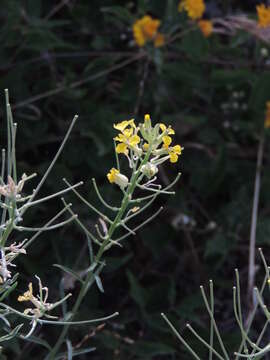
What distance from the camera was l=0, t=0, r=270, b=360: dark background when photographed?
1.94m

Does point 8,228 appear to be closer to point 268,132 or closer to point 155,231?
point 155,231

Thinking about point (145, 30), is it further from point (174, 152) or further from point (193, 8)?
point (174, 152)

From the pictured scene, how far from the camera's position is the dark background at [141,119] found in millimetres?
1936

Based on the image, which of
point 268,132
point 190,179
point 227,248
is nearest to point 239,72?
point 268,132

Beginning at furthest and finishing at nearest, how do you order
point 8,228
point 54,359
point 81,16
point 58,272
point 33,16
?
point 81,16 → point 33,16 → point 58,272 → point 54,359 → point 8,228

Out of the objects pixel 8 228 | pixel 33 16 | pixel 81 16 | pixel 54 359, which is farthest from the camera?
pixel 81 16

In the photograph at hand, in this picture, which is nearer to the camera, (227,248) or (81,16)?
(227,248)

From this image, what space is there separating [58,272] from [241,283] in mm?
552

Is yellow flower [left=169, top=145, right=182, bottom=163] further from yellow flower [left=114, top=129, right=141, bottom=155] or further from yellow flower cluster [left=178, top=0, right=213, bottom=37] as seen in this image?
yellow flower cluster [left=178, top=0, right=213, bottom=37]

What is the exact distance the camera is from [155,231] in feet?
6.81

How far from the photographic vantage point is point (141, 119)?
213 centimetres

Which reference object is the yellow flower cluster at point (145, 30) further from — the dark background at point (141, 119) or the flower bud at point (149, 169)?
the flower bud at point (149, 169)

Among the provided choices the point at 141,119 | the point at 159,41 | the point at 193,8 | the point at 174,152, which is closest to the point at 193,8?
the point at 193,8

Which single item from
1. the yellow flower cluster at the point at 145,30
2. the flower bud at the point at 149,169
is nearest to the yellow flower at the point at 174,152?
the flower bud at the point at 149,169
